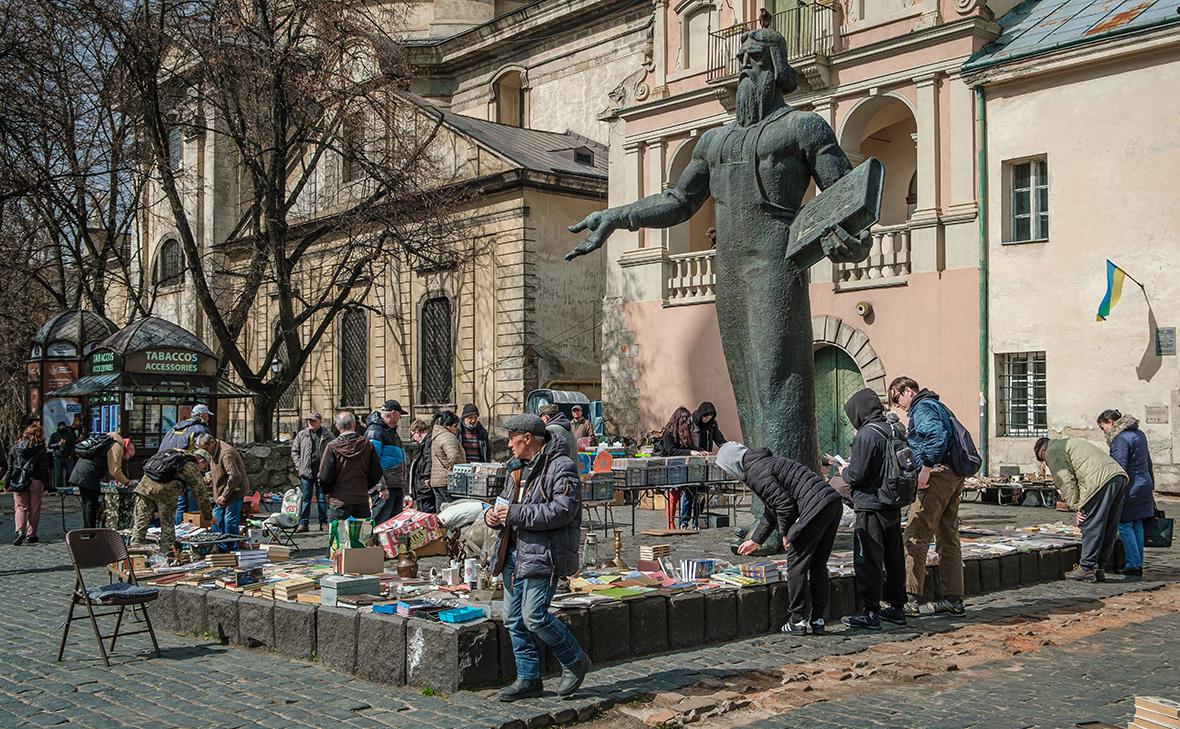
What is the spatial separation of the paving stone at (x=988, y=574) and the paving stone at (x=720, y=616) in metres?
2.94

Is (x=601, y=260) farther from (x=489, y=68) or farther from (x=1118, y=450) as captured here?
(x=1118, y=450)

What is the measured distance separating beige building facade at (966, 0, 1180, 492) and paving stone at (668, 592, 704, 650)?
13.3 metres

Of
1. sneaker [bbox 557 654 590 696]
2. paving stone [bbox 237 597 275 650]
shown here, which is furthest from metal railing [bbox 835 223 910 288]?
sneaker [bbox 557 654 590 696]

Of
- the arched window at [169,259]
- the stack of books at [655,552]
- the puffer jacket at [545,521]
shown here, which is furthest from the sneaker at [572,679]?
the arched window at [169,259]

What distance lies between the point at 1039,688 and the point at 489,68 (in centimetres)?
3487

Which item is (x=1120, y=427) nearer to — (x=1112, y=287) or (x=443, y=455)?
(x=443, y=455)

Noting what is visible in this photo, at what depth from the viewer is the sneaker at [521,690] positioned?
6.91 meters

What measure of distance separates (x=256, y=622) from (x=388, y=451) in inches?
230

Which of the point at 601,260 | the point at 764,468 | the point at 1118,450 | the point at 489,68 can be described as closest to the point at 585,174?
the point at 601,260

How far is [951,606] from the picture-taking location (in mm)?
9531

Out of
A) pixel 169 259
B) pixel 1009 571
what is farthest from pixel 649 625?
pixel 169 259

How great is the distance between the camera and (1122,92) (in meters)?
19.9

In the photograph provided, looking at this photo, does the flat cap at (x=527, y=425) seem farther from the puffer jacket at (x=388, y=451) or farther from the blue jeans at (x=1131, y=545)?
the puffer jacket at (x=388, y=451)

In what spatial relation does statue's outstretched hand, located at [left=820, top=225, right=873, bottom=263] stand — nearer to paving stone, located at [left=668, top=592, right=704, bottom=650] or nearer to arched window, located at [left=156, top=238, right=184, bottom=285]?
paving stone, located at [left=668, top=592, right=704, bottom=650]
